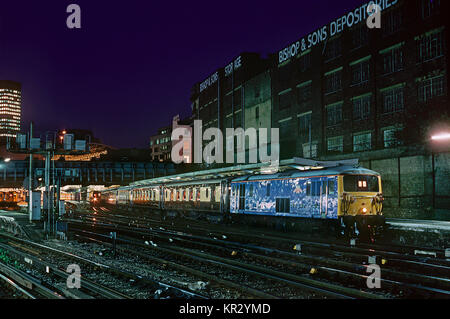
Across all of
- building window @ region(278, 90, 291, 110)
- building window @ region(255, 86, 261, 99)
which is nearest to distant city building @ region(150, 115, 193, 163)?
building window @ region(255, 86, 261, 99)

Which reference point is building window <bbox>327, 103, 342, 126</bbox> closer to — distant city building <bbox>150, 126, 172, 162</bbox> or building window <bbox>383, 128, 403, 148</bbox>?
building window <bbox>383, 128, 403, 148</bbox>

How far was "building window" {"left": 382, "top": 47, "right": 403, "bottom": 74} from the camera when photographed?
1273 inches

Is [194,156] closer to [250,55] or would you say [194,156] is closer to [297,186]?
[250,55]

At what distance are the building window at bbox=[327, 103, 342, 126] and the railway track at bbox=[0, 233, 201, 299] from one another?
2719 cm

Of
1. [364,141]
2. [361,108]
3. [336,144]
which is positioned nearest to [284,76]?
[336,144]

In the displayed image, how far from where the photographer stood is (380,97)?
34.0 m

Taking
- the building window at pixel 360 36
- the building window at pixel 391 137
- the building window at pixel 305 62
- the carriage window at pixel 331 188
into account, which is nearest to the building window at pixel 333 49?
the building window at pixel 360 36

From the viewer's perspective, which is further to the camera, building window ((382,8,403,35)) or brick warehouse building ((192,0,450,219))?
building window ((382,8,403,35))

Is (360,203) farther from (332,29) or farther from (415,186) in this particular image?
(332,29)

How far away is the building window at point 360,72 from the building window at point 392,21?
2.85m

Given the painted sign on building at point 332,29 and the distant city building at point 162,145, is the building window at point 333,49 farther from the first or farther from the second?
the distant city building at point 162,145

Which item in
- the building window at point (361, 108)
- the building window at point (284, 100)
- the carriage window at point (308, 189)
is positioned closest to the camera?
the carriage window at point (308, 189)

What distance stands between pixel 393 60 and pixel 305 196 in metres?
16.4

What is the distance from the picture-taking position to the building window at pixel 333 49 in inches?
1516
